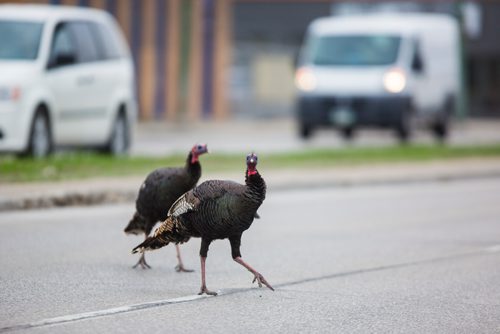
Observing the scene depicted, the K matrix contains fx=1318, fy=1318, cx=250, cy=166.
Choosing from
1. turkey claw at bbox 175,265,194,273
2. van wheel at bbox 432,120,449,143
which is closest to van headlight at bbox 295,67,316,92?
van wheel at bbox 432,120,449,143

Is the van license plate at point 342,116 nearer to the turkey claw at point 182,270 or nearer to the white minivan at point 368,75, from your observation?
the white minivan at point 368,75

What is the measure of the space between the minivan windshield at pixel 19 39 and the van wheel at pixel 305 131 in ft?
28.9

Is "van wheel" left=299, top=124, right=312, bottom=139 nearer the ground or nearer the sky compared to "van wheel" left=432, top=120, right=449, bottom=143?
nearer the sky

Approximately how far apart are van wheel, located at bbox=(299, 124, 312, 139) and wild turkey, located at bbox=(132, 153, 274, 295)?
17.2 m

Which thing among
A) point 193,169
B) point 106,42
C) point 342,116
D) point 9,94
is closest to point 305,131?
point 342,116

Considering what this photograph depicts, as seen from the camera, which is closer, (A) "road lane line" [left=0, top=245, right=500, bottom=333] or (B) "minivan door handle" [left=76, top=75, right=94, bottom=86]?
(A) "road lane line" [left=0, top=245, right=500, bottom=333]

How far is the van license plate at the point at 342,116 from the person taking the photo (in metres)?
24.3

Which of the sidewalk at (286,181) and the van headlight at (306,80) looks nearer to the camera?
the sidewalk at (286,181)

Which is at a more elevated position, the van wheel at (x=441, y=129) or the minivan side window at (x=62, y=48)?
the minivan side window at (x=62, y=48)

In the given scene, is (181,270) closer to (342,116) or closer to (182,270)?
(182,270)

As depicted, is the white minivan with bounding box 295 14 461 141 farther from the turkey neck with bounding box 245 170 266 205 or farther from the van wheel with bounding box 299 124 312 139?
the turkey neck with bounding box 245 170 266 205

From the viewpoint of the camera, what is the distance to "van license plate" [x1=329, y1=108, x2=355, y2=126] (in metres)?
24.3

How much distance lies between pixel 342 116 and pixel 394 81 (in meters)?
1.18

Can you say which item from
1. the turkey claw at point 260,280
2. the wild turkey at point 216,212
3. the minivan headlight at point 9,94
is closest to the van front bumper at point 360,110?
the minivan headlight at point 9,94
